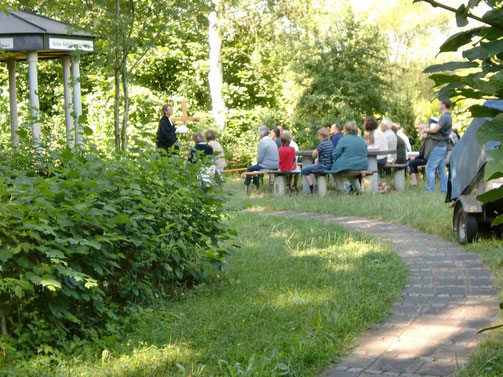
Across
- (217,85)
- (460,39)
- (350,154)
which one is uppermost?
(217,85)

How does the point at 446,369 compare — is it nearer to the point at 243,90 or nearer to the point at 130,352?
the point at 130,352

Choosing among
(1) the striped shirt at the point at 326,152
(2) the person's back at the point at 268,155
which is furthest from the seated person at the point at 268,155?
(1) the striped shirt at the point at 326,152

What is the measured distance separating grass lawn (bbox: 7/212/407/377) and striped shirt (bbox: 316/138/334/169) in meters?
7.72

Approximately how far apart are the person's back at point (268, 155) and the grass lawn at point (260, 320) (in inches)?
342

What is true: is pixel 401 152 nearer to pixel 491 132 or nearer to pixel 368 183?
pixel 368 183

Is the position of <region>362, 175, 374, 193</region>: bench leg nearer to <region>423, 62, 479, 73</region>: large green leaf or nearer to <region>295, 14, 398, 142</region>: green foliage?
<region>295, 14, 398, 142</region>: green foliage

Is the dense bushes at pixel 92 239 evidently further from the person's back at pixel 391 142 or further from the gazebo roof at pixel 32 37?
the person's back at pixel 391 142

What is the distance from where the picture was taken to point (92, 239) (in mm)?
4961

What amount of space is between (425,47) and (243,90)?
73.8 ft

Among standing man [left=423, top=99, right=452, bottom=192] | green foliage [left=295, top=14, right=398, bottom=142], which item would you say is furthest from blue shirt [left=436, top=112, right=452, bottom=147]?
green foliage [left=295, top=14, right=398, bottom=142]

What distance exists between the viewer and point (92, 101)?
30.1 m

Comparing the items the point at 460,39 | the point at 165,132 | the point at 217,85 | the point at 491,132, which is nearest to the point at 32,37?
the point at 165,132

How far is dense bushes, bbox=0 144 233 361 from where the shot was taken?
4.47 m

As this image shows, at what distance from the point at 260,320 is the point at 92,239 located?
1.31m
